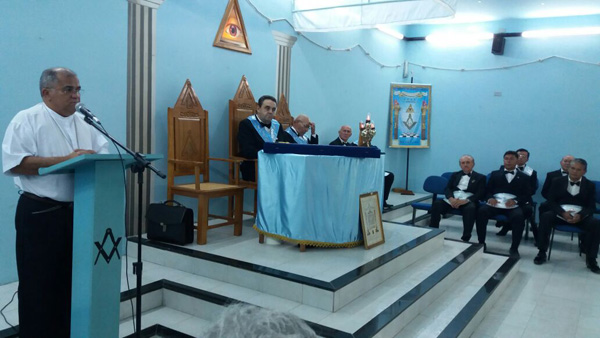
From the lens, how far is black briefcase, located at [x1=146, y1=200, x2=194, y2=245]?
3488 mm

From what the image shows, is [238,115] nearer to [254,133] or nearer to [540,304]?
[254,133]

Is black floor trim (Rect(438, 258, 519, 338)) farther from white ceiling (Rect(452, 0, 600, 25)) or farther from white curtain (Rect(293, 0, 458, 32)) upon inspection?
white ceiling (Rect(452, 0, 600, 25))

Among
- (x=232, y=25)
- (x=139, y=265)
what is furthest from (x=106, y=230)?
(x=232, y=25)

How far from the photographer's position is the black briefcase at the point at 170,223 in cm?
349

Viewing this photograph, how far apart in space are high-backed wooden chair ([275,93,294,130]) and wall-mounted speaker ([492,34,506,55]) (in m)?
4.07

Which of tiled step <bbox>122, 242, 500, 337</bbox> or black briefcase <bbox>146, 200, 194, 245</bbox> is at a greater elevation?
black briefcase <bbox>146, 200, 194, 245</bbox>

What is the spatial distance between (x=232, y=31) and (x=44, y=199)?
3.09 meters

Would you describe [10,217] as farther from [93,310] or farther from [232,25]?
[232,25]

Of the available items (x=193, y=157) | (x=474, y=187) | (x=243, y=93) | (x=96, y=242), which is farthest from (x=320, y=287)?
(x=474, y=187)

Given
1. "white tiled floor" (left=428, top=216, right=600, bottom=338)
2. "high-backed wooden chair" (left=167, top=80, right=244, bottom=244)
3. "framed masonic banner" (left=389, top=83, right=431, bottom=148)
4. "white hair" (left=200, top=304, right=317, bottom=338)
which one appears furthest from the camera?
"framed masonic banner" (left=389, top=83, right=431, bottom=148)

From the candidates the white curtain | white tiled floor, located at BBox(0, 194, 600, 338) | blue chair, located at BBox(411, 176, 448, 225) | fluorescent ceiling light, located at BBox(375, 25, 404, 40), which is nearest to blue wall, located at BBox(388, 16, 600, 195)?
fluorescent ceiling light, located at BBox(375, 25, 404, 40)

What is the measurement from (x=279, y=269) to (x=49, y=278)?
1464mm

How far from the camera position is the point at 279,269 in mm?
3088

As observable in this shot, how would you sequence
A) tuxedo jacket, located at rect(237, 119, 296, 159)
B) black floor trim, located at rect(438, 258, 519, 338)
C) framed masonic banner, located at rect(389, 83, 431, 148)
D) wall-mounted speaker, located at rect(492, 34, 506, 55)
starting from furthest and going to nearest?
1. framed masonic banner, located at rect(389, 83, 431, 148)
2. wall-mounted speaker, located at rect(492, 34, 506, 55)
3. tuxedo jacket, located at rect(237, 119, 296, 159)
4. black floor trim, located at rect(438, 258, 519, 338)
